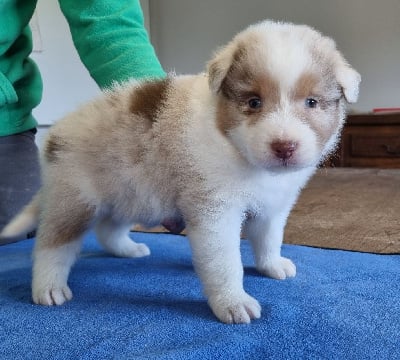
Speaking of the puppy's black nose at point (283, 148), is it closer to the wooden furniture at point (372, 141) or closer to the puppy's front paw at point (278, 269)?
the puppy's front paw at point (278, 269)

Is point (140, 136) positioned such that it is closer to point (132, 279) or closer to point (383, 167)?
point (132, 279)

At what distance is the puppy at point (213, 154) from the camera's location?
111cm

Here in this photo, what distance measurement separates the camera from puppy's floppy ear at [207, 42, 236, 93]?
1175mm

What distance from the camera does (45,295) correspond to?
131cm

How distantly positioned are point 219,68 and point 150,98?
0.25m

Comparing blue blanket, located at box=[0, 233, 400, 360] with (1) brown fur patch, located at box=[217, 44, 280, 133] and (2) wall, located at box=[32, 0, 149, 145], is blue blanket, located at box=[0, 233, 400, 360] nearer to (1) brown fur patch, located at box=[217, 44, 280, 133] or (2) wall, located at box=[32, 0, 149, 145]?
(1) brown fur patch, located at box=[217, 44, 280, 133]

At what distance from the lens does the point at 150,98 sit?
4.42ft

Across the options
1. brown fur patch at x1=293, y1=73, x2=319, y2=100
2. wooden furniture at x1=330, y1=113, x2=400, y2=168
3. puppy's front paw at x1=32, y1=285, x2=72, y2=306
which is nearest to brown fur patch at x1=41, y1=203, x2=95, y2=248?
puppy's front paw at x1=32, y1=285, x2=72, y2=306

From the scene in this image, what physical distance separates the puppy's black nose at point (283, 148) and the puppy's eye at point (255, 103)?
11cm

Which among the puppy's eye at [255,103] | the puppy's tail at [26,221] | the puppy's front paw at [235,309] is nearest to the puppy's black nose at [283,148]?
the puppy's eye at [255,103]

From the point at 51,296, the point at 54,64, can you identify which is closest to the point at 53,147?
the point at 51,296

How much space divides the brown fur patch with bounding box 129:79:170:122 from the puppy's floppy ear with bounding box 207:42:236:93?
0.17 m

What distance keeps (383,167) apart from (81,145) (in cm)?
460

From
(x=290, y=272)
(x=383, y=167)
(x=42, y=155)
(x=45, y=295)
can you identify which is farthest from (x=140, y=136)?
(x=383, y=167)
